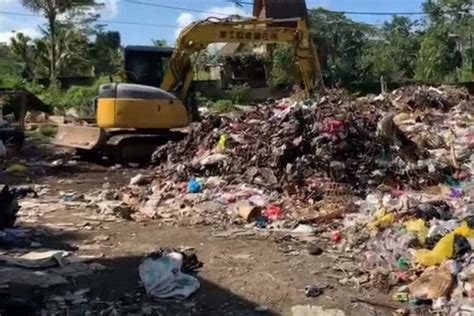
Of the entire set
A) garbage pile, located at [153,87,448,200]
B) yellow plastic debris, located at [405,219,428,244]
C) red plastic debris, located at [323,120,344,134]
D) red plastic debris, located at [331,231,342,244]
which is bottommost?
red plastic debris, located at [331,231,342,244]

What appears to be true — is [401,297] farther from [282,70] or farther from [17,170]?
[282,70]

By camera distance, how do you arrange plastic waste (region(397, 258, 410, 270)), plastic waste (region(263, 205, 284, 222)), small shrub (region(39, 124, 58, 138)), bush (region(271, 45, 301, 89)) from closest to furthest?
plastic waste (region(397, 258, 410, 270)), plastic waste (region(263, 205, 284, 222)), small shrub (region(39, 124, 58, 138)), bush (region(271, 45, 301, 89))

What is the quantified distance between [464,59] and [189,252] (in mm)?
35899

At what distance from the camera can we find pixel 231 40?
1512 cm

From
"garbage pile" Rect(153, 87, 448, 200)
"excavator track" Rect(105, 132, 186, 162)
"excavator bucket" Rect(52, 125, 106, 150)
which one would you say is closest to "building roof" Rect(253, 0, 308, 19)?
"excavator bucket" Rect(52, 125, 106, 150)

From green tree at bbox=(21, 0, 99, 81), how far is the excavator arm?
25022 millimetres

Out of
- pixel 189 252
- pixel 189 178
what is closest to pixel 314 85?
pixel 189 178

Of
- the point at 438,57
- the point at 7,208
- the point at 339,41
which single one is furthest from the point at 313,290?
the point at 339,41

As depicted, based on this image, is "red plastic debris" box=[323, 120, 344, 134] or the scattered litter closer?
the scattered litter

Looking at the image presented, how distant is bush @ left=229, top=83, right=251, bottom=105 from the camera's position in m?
32.8

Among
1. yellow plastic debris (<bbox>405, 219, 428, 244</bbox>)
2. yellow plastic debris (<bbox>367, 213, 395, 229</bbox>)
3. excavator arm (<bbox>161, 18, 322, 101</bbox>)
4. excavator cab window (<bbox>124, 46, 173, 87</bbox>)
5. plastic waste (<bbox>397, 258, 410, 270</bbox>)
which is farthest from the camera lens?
excavator cab window (<bbox>124, 46, 173, 87</bbox>)

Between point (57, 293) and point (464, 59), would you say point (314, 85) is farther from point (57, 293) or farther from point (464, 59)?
point (464, 59)

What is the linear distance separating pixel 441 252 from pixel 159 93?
29.2ft

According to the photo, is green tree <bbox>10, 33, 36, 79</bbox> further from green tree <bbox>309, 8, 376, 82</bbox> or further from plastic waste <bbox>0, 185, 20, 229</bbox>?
plastic waste <bbox>0, 185, 20, 229</bbox>
